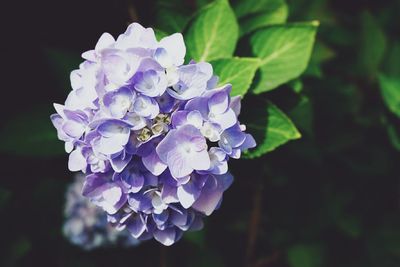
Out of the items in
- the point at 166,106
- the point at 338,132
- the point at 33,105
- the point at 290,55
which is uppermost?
the point at 166,106

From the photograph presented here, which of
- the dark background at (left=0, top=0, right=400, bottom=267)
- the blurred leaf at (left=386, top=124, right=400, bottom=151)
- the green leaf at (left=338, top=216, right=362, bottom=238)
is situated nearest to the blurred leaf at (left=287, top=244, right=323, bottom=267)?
the dark background at (left=0, top=0, right=400, bottom=267)

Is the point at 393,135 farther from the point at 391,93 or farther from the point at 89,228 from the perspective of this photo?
the point at 89,228

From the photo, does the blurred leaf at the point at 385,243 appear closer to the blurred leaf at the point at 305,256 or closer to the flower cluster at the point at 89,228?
the blurred leaf at the point at 305,256

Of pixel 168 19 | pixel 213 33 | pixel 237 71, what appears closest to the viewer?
pixel 237 71

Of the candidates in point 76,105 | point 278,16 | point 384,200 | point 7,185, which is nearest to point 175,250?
point 7,185

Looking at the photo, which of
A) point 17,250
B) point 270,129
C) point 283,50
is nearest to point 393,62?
point 283,50

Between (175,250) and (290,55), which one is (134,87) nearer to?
(290,55)

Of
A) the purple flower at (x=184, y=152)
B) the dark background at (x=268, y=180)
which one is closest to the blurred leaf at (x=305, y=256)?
the dark background at (x=268, y=180)
